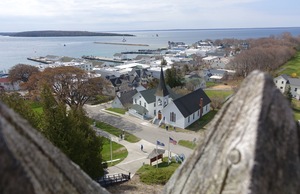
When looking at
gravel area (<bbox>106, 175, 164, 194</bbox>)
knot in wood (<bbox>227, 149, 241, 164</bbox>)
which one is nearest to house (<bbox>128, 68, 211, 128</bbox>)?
gravel area (<bbox>106, 175, 164, 194</bbox>)

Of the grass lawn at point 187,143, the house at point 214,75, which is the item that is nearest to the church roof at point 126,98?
the grass lawn at point 187,143

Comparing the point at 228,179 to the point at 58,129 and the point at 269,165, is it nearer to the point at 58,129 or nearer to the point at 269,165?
the point at 269,165

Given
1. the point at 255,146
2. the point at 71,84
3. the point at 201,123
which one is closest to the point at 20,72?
the point at 71,84

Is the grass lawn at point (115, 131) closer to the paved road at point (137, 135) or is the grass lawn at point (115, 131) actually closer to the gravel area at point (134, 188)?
the paved road at point (137, 135)

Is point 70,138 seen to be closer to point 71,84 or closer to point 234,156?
point 234,156

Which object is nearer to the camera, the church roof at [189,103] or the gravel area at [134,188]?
the gravel area at [134,188]

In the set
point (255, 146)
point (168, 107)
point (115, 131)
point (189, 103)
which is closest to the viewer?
point (255, 146)

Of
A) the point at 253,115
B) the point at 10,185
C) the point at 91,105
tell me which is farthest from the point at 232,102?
the point at 91,105
